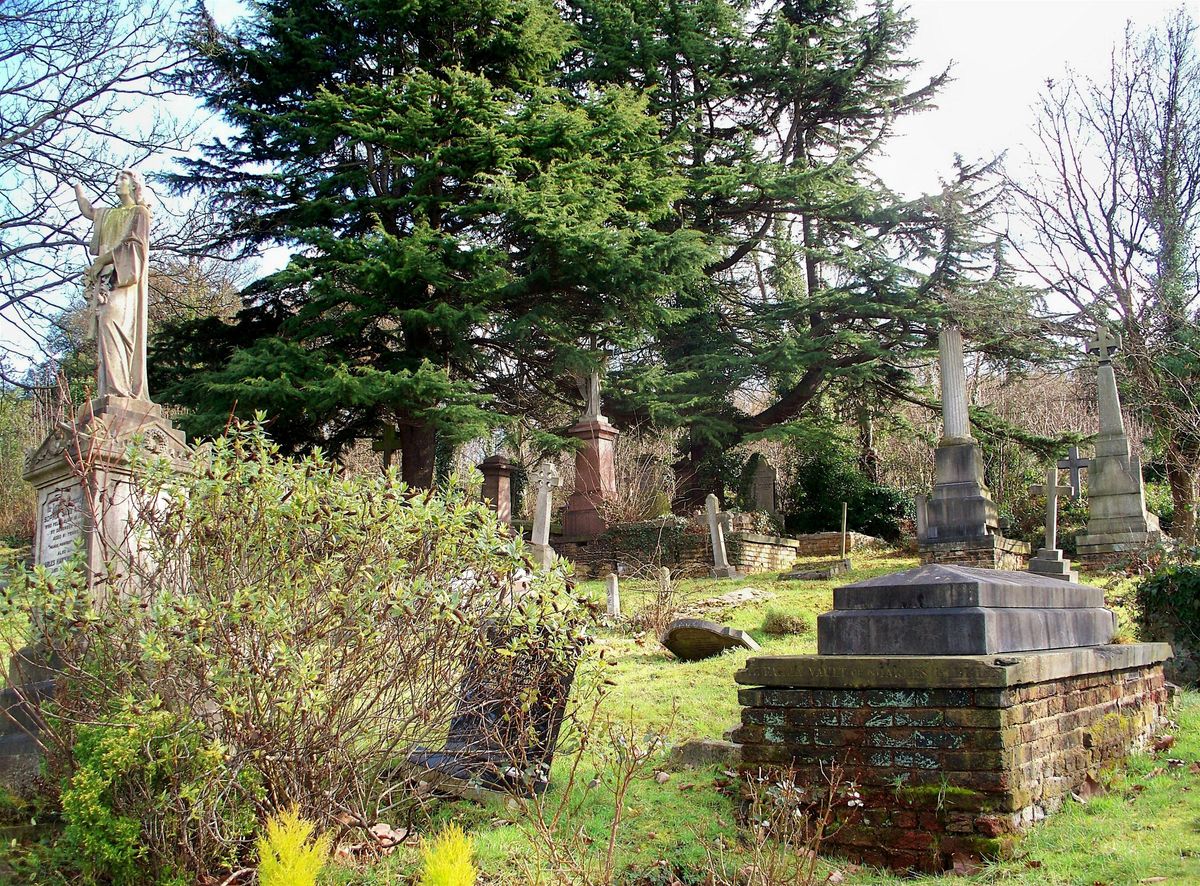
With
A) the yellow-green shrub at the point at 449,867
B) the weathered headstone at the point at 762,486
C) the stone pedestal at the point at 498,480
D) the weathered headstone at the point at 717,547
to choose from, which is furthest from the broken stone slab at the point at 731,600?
the yellow-green shrub at the point at 449,867

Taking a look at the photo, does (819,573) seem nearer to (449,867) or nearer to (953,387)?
(953,387)

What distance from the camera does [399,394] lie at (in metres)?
15.9

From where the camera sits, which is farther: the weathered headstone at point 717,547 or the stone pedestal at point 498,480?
the stone pedestal at point 498,480

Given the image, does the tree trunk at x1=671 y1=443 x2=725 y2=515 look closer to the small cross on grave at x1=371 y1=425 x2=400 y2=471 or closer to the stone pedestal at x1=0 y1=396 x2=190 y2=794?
the small cross on grave at x1=371 y1=425 x2=400 y2=471

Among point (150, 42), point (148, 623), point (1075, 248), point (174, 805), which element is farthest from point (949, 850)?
point (1075, 248)

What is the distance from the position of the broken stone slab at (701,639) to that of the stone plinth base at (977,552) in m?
6.80

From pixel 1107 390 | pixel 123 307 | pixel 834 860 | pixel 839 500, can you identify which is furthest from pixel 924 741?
pixel 839 500

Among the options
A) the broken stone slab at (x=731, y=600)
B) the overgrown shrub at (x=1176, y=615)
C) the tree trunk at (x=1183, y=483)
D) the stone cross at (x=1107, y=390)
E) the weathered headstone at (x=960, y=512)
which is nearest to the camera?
the overgrown shrub at (x=1176, y=615)

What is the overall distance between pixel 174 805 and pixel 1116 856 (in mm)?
3945

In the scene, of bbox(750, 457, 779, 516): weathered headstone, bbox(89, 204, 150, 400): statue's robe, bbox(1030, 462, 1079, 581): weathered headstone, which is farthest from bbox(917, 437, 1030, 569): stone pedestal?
bbox(89, 204, 150, 400): statue's robe

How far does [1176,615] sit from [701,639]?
4.19m

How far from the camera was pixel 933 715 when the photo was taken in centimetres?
411

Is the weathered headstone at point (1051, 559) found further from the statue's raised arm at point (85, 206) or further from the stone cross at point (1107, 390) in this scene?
the statue's raised arm at point (85, 206)

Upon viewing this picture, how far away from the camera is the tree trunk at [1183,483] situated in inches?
628
